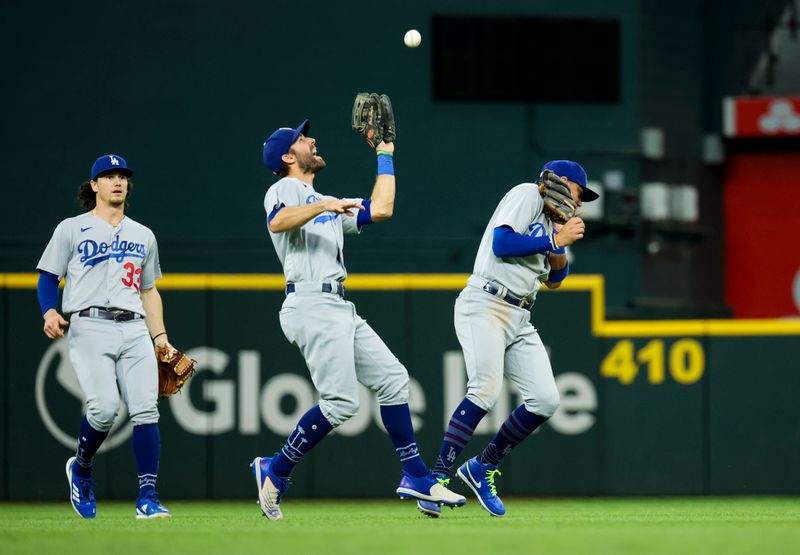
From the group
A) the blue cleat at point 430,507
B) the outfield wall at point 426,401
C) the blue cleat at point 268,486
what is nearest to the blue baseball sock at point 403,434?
the blue cleat at point 430,507

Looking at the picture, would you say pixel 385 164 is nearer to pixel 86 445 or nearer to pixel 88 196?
pixel 88 196

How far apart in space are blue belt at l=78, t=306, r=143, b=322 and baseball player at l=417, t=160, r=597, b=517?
1.48 meters

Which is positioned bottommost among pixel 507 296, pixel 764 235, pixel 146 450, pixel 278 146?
pixel 146 450

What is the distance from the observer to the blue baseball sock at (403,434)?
603 cm

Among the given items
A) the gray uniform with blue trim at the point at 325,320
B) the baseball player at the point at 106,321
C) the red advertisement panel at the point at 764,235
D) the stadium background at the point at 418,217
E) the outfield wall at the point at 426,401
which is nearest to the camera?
the gray uniform with blue trim at the point at 325,320

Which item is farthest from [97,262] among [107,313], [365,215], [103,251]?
[365,215]

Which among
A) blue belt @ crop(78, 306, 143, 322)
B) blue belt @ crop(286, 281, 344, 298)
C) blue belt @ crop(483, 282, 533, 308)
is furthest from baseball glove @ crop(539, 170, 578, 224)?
blue belt @ crop(78, 306, 143, 322)

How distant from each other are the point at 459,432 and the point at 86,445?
1.65 metres

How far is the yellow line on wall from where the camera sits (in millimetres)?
8375

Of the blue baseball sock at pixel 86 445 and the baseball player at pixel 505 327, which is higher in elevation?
the baseball player at pixel 505 327

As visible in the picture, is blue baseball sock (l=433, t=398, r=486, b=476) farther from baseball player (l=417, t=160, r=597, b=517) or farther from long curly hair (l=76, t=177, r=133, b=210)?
long curly hair (l=76, t=177, r=133, b=210)

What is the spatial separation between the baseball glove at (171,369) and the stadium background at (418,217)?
5.60 ft

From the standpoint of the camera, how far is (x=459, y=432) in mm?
6293

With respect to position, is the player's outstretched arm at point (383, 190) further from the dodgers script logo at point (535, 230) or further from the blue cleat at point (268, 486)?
Answer: the blue cleat at point (268, 486)
